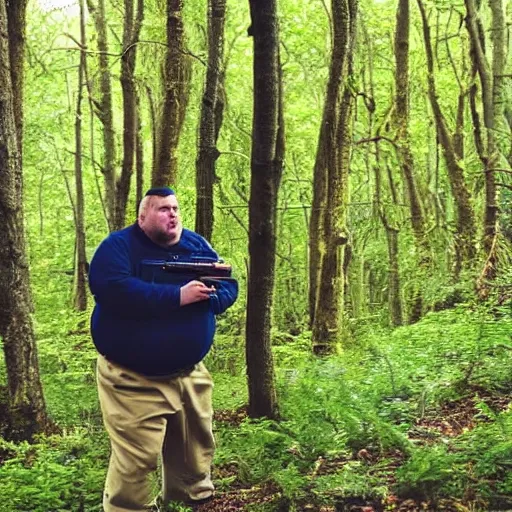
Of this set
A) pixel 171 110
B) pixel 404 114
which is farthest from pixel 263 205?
pixel 404 114

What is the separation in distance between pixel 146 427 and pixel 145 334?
594 millimetres

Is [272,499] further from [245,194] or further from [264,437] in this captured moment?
[245,194]

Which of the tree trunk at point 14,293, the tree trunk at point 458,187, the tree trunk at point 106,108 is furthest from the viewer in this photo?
the tree trunk at point 106,108

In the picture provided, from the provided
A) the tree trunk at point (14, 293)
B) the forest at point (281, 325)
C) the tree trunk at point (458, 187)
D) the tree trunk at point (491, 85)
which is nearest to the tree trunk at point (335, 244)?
the forest at point (281, 325)

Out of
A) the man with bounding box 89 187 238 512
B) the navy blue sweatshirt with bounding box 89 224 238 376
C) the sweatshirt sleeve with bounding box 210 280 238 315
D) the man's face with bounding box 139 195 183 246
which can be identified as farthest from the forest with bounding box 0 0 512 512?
the man's face with bounding box 139 195 183 246

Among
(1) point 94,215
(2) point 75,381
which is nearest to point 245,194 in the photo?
(2) point 75,381

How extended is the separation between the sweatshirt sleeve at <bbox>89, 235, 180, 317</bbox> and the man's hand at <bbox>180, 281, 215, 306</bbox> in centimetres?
3

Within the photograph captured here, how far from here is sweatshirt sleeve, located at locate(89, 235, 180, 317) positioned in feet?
13.7

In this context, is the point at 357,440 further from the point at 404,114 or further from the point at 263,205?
the point at 404,114

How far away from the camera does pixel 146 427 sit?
4336mm

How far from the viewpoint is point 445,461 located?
416 cm

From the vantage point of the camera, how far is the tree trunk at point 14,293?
6.20 m

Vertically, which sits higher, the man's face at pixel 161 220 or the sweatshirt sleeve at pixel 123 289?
the man's face at pixel 161 220

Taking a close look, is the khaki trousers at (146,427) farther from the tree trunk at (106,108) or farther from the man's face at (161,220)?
the tree trunk at (106,108)
